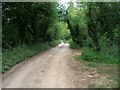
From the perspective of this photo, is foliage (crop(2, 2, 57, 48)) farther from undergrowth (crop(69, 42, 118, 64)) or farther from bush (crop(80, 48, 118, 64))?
undergrowth (crop(69, 42, 118, 64))

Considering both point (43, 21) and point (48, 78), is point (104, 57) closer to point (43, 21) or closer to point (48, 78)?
point (48, 78)

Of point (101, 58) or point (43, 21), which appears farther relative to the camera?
point (43, 21)

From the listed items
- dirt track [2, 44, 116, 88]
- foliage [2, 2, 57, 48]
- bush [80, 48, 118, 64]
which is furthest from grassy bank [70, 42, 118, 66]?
foliage [2, 2, 57, 48]

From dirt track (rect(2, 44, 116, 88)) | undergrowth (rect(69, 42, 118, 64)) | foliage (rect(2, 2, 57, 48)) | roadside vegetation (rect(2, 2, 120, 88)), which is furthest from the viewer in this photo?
foliage (rect(2, 2, 57, 48))

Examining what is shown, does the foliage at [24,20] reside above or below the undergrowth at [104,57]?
above

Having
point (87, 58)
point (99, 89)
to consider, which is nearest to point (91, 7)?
point (87, 58)

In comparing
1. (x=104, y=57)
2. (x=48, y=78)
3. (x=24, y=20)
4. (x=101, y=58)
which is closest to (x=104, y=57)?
(x=104, y=57)

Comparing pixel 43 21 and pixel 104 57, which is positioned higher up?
pixel 43 21

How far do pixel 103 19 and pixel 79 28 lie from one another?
664 inches

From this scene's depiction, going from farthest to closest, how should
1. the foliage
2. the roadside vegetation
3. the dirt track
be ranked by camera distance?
the foliage
the roadside vegetation
the dirt track

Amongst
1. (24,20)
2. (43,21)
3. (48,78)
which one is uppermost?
(24,20)

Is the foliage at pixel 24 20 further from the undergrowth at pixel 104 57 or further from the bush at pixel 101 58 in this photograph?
the undergrowth at pixel 104 57

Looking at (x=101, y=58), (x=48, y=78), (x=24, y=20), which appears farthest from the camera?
(x=24, y=20)

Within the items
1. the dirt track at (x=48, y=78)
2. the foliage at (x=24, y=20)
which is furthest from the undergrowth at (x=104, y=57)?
the foliage at (x=24, y=20)
